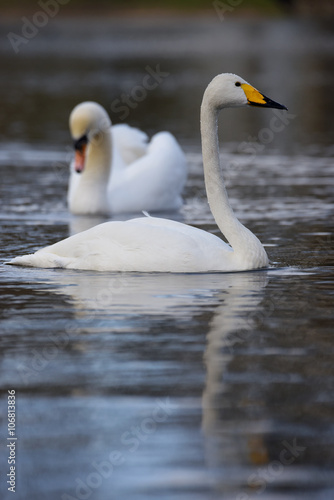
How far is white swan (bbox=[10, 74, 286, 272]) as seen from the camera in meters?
9.04

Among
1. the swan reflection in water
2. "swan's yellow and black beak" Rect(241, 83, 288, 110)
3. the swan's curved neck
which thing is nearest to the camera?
the swan reflection in water

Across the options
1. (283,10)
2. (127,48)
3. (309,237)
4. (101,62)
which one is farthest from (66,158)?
(283,10)

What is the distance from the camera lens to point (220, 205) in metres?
9.53

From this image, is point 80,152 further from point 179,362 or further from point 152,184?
point 179,362

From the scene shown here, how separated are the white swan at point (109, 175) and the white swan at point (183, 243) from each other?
4.40 metres

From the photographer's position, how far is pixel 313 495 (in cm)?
470

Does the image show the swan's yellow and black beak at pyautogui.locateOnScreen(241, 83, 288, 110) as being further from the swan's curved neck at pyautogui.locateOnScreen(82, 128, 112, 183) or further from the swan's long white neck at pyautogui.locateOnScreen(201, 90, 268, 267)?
the swan's curved neck at pyautogui.locateOnScreen(82, 128, 112, 183)

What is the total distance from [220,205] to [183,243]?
26.3 inches

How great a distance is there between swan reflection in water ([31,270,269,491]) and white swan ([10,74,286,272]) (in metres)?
0.09

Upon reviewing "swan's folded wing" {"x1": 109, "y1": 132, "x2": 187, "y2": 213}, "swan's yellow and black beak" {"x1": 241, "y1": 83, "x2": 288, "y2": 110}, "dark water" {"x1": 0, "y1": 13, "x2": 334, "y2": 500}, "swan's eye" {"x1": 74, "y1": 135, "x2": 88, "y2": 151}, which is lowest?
"dark water" {"x1": 0, "y1": 13, "x2": 334, "y2": 500}

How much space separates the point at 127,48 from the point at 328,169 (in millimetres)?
45182

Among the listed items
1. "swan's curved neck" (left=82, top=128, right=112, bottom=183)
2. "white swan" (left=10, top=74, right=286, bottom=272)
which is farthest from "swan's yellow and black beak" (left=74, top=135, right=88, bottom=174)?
"white swan" (left=10, top=74, right=286, bottom=272)

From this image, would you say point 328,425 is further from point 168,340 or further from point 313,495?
point 168,340

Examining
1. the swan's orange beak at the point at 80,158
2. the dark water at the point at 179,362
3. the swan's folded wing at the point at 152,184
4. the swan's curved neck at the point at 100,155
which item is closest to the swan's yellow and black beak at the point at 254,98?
the dark water at the point at 179,362
